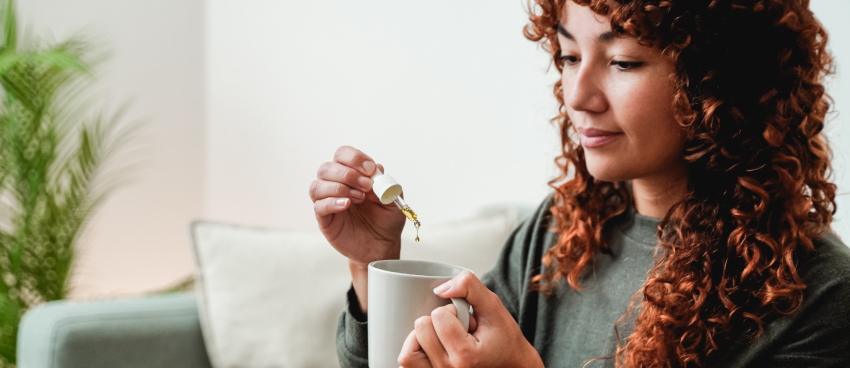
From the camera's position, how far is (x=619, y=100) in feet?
2.77

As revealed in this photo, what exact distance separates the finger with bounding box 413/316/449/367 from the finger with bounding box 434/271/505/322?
0.03m

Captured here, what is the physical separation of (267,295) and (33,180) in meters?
0.93

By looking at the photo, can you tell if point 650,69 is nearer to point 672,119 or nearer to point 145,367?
point 672,119

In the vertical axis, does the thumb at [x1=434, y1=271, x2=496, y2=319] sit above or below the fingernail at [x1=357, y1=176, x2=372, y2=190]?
below

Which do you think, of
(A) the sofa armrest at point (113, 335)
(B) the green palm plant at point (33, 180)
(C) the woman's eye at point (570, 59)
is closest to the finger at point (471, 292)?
(C) the woman's eye at point (570, 59)

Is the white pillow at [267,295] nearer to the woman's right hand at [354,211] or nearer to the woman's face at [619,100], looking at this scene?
the woman's right hand at [354,211]

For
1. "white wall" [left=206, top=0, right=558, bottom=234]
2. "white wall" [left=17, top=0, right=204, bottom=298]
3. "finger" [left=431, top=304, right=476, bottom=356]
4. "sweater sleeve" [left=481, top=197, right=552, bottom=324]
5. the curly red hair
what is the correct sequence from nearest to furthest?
"finger" [left=431, top=304, right=476, bottom=356]
the curly red hair
"sweater sleeve" [left=481, top=197, right=552, bottom=324]
"white wall" [left=206, top=0, right=558, bottom=234]
"white wall" [left=17, top=0, right=204, bottom=298]

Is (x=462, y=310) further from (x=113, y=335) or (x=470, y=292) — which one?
(x=113, y=335)

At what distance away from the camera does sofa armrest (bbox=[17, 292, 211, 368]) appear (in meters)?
1.16

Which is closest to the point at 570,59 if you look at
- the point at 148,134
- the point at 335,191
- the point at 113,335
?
the point at 335,191

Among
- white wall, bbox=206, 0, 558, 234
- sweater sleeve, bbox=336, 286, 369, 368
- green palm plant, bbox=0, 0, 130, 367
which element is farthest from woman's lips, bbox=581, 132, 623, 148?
green palm plant, bbox=0, 0, 130, 367

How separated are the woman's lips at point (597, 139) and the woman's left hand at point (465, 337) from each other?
0.26 metres

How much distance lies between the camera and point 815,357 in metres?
0.79

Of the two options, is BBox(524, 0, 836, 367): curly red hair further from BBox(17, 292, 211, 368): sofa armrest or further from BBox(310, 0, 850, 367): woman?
BBox(17, 292, 211, 368): sofa armrest
